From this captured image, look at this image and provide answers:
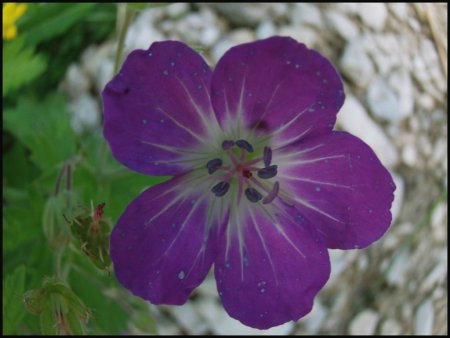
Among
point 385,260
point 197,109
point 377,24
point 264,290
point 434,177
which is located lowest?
point 264,290

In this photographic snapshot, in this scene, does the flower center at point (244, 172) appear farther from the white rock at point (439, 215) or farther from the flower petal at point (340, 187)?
the white rock at point (439, 215)

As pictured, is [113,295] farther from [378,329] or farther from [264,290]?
[378,329]

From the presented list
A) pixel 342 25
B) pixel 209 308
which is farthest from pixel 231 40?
pixel 209 308

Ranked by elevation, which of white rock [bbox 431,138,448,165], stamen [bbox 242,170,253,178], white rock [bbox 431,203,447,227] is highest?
white rock [bbox 431,138,448,165]

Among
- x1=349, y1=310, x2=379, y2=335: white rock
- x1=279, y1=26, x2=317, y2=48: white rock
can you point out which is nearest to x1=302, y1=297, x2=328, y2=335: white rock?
x1=349, y1=310, x2=379, y2=335: white rock

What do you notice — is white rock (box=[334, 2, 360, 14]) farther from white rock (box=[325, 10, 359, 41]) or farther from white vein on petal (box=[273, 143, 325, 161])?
white vein on petal (box=[273, 143, 325, 161])

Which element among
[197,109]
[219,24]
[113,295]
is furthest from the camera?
[219,24]

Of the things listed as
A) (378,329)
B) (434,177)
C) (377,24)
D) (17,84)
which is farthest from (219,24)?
(378,329)
